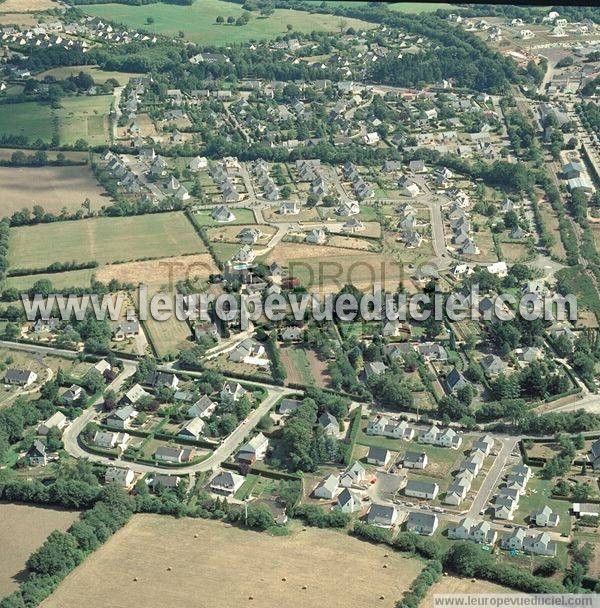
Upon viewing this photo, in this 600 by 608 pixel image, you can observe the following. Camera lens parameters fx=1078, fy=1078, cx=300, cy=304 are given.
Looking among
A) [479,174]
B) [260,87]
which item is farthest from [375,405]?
[260,87]

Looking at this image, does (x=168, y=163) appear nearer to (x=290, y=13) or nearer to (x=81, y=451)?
(x=81, y=451)

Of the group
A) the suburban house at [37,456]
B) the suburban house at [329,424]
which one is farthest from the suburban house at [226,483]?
the suburban house at [37,456]

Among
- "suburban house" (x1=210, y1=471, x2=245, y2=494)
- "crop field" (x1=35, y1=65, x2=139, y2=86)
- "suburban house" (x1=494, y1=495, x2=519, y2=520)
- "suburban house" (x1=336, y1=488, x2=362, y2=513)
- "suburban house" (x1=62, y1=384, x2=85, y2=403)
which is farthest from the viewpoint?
"crop field" (x1=35, y1=65, x2=139, y2=86)

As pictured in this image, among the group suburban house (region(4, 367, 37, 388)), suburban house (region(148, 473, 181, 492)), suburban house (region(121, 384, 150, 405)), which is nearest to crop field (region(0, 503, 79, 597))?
suburban house (region(148, 473, 181, 492))

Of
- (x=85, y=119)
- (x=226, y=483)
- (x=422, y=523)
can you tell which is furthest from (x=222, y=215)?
(x=422, y=523)

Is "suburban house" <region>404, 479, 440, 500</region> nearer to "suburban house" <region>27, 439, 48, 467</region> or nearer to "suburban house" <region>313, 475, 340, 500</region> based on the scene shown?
"suburban house" <region>313, 475, 340, 500</region>

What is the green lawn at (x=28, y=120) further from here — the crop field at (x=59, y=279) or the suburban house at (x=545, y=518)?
the suburban house at (x=545, y=518)
